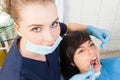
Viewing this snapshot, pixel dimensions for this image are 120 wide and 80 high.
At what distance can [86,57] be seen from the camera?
1317mm

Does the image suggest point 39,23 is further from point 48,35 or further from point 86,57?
point 86,57

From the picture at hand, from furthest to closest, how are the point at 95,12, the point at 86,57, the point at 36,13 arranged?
the point at 95,12, the point at 86,57, the point at 36,13

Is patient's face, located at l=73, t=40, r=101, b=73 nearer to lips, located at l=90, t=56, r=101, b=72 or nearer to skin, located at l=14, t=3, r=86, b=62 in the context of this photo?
lips, located at l=90, t=56, r=101, b=72

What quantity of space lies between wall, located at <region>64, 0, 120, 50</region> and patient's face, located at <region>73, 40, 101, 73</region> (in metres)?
0.54

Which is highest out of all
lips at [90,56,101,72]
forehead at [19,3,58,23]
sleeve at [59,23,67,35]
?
forehead at [19,3,58,23]

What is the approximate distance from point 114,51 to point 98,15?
1.94ft

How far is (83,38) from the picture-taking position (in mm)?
1359

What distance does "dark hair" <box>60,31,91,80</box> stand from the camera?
135cm

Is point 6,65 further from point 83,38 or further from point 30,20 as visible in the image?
point 83,38

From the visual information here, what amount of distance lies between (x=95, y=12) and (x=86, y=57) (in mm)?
663

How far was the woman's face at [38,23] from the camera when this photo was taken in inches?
34.9

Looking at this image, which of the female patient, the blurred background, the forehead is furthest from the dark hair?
the forehead

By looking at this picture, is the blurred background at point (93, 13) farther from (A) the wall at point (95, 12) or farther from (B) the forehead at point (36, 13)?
(B) the forehead at point (36, 13)

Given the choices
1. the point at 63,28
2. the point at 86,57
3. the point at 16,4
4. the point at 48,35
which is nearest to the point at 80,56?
the point at 86,57
